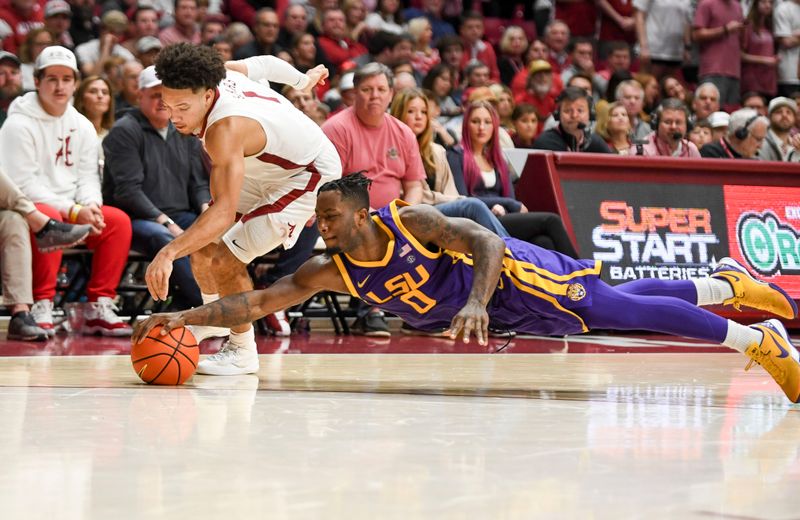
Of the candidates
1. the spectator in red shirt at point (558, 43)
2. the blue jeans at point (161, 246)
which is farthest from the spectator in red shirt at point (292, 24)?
the blue jeans at point (161, 246)

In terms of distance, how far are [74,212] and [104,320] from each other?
748 millimetres

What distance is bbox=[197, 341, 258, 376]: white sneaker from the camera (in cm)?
568

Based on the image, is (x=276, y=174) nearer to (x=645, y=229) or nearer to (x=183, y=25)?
(x=645, y=229)

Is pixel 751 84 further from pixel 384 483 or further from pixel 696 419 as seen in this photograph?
pixel 384 483

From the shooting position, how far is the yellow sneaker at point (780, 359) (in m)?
4.70

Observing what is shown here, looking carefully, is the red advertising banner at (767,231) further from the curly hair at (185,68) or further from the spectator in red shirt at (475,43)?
the curly hair at (185,68)

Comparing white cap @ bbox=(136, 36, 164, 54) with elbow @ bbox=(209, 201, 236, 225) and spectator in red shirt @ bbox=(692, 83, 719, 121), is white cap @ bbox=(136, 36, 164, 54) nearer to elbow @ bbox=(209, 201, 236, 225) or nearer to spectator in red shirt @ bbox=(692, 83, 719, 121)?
elbow @ bbox=(209, 201, 236, 225)

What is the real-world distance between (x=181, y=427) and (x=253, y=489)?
1.09m

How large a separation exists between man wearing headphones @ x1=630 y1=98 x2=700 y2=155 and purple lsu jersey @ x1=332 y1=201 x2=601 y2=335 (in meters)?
5.20

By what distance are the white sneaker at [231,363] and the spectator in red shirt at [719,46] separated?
31.0ft

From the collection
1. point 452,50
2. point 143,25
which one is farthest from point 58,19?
point 452,50

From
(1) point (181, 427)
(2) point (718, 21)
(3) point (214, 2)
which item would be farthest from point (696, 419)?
(2) point (718, 21)

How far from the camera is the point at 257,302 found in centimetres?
511

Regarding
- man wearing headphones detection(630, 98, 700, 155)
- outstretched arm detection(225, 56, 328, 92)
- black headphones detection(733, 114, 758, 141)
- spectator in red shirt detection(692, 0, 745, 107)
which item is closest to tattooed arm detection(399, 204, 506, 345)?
outstretched arm detection(225, 56, 328, 92)
